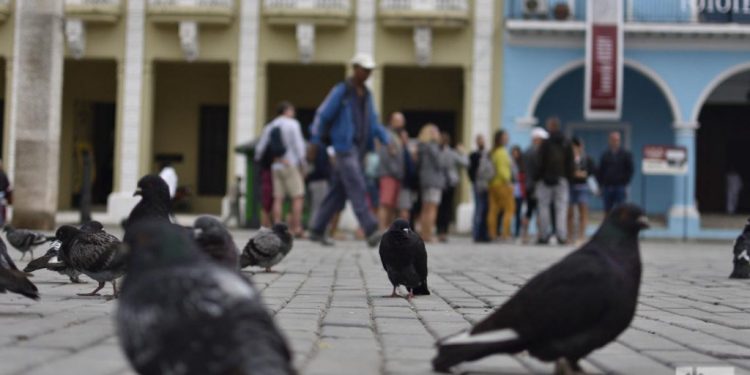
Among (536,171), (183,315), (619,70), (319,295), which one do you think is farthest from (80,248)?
(619,70)

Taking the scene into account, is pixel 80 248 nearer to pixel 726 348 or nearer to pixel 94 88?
pixel 726 348

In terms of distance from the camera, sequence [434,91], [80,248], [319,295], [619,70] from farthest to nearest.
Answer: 1. [434,91]
2. [619,70]
3. [319,295]
4. [80,248]

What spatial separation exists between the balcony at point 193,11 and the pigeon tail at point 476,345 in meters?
22.9

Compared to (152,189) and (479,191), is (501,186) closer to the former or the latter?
(479,191)

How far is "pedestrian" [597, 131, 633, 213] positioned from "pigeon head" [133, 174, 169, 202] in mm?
14218

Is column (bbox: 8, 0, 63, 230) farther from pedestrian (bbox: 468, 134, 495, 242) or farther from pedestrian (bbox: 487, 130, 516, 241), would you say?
pedestrian (bbox: 487, 130, 516, 241)

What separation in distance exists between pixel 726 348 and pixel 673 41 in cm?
2268

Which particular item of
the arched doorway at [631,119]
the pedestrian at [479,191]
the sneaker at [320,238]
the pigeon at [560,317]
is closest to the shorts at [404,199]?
the pedestrian at [479,191]

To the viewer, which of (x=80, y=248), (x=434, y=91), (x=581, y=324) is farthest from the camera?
(x=434, y=91)

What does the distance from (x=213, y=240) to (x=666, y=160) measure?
20790mm

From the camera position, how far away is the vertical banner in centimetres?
2580

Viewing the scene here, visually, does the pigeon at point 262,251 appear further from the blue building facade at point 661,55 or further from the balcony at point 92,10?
the balcony at point 92,10

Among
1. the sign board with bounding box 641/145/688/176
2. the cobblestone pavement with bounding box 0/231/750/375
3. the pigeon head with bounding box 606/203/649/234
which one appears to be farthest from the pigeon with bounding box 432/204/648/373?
the sign board with bounding box 641/145/688/176

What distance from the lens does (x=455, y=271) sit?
1088 cm
